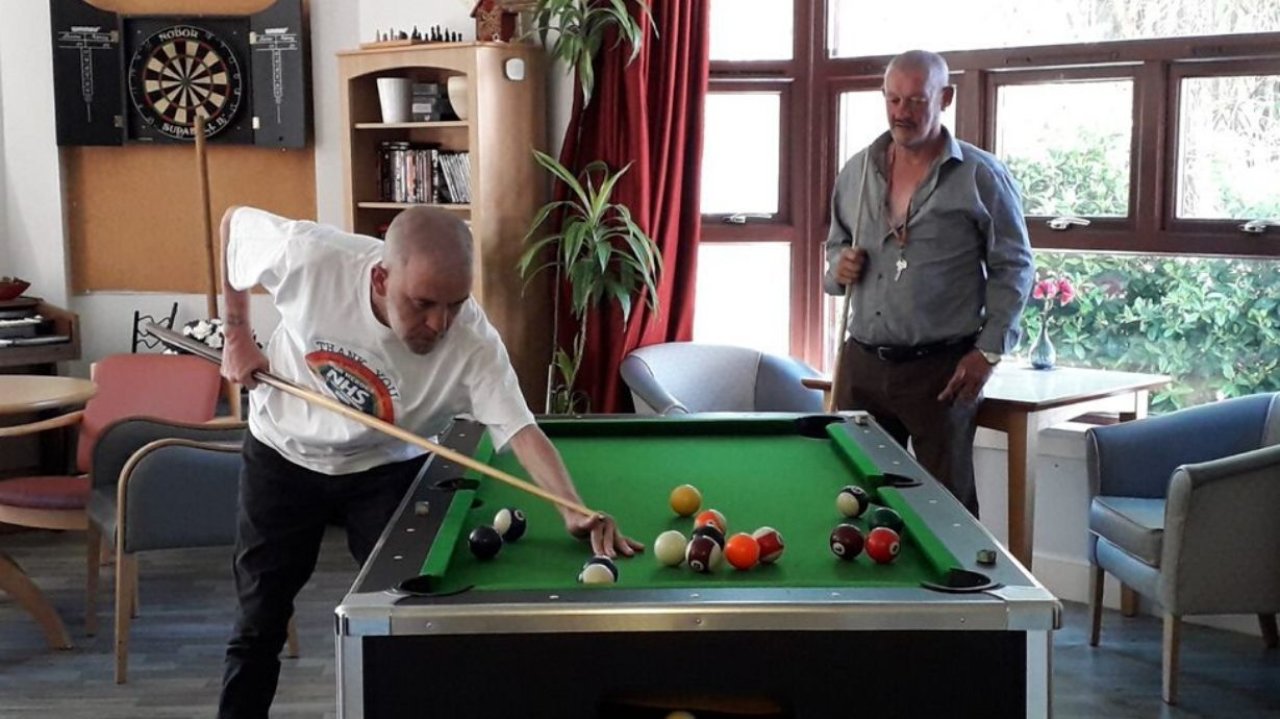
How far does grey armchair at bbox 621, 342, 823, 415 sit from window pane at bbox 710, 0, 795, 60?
1169mm

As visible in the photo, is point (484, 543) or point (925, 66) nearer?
point (484, 543)

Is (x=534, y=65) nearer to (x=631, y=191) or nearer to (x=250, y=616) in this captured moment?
(x=631, y=191)

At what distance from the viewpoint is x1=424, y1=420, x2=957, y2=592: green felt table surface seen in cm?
221

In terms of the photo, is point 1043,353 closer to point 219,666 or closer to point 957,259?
point 957,259

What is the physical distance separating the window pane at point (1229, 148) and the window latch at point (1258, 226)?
0.02 m

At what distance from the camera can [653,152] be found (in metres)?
5.41

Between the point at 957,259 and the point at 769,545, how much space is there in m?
1.96

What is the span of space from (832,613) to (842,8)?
386 centimetres

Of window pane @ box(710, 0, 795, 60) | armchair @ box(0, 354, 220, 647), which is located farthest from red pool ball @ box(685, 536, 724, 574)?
window pane @ box(710, 0, 795, 60)

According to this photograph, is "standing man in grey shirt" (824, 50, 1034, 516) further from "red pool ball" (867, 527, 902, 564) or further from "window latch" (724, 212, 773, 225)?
"red pool ball" (867, 527, 902, 564)

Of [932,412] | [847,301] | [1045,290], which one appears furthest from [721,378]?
[932,412]

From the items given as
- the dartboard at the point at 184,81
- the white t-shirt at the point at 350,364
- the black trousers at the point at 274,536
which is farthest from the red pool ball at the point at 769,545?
the dartboard at the point at 184,81

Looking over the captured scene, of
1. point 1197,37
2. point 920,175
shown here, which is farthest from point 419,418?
point 1197,37

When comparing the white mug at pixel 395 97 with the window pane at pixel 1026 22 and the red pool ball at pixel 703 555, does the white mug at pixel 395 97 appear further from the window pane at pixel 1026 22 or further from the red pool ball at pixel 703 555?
the red pool ball at pixel 703 555
